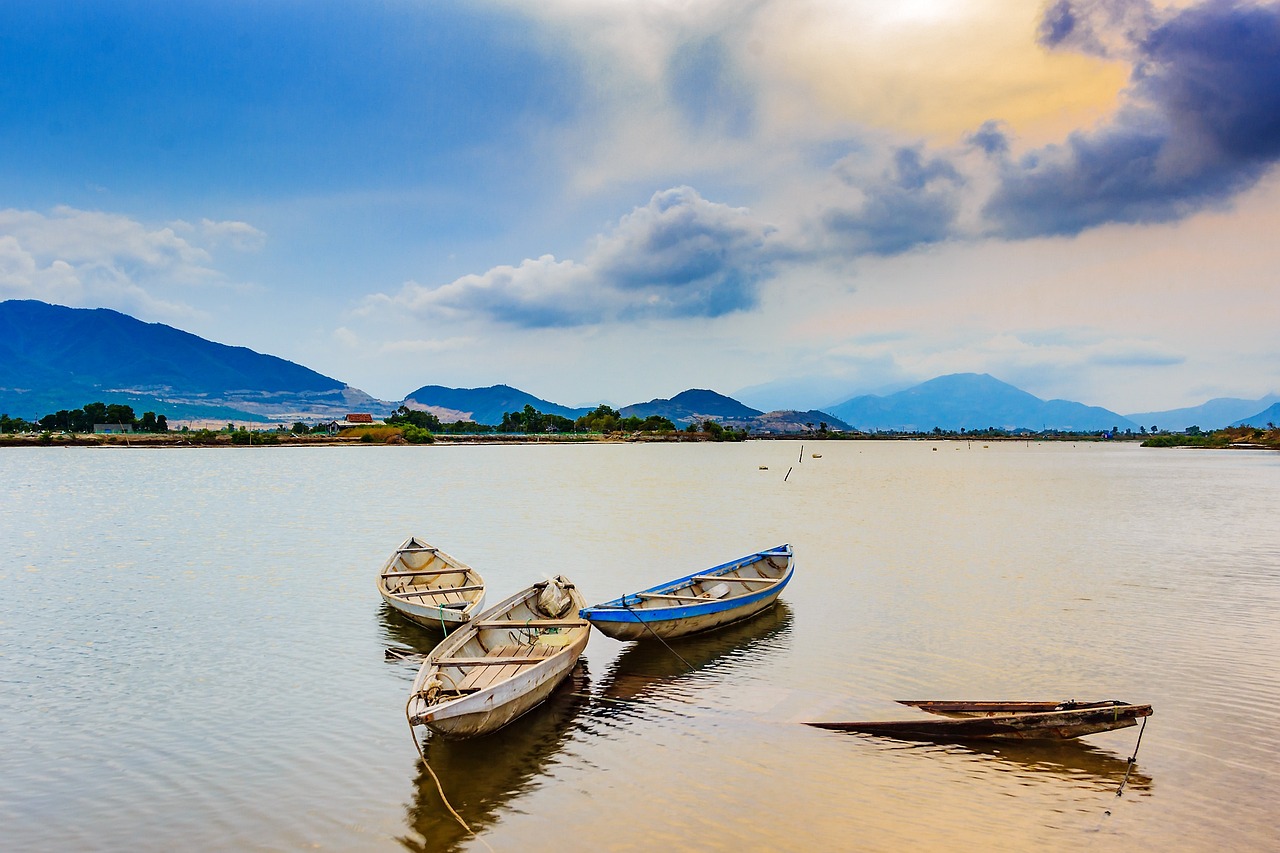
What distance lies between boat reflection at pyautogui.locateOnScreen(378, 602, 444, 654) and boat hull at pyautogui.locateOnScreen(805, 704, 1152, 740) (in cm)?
1013

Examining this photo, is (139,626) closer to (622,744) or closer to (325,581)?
(325,581)

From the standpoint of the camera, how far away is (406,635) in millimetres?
17891

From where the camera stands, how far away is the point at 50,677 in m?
14.4

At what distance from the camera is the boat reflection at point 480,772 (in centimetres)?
914

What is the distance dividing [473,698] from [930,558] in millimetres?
24074

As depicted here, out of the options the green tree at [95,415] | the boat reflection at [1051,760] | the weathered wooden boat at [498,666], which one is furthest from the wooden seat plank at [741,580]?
the green tree at [95,415]

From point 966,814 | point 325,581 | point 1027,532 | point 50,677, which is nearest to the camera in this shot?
point 966,814

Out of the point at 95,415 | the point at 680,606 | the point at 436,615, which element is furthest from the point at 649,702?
the point at 95,415

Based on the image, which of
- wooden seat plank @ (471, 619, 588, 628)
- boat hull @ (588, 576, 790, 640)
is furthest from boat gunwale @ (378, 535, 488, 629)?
boat hull @ (588, 576, 790, 640)

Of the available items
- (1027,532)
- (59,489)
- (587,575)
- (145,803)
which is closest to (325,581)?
(587,575)

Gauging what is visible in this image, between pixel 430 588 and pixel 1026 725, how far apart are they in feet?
49.4

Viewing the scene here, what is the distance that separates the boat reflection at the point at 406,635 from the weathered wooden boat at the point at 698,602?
428 centimetres

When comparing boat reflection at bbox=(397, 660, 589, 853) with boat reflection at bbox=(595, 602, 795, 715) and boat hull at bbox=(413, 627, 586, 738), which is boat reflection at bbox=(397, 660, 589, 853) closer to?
boat hull at bbox=(413, 627, 586, 738)

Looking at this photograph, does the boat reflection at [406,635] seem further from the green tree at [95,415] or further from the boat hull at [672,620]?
the green tree at [95,415]
